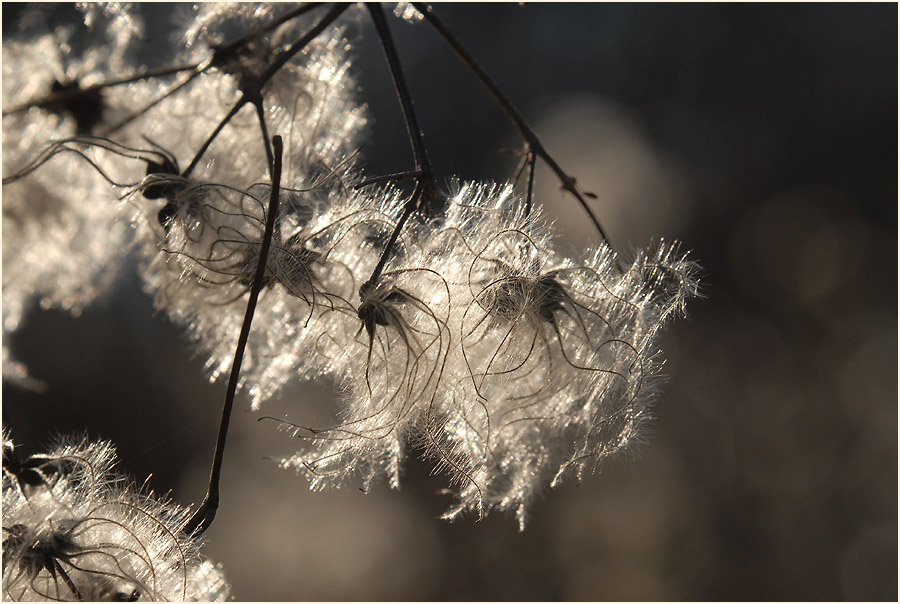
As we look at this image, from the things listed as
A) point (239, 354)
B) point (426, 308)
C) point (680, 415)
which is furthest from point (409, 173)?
point (680, 415)

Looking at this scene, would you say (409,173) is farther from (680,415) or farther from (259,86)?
(680,415)

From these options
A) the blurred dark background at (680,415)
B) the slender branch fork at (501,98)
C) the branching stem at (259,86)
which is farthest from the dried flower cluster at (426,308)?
the blurred dark background at (680,415)

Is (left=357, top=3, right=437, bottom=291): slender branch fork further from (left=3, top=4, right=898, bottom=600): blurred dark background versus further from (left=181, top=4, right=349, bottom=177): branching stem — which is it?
(left=3, top=4, right=898, bottom=600): blurred dark background

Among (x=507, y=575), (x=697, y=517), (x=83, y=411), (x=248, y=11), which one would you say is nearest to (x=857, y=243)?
(x=697, y=517)

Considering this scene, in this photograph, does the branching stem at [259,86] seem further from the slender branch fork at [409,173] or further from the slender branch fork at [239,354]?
the slender branch fork at [239,354]

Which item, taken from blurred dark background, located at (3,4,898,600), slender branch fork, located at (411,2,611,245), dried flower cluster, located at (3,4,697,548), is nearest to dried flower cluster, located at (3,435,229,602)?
dried flower cluster, located at (3,4,697,548)
